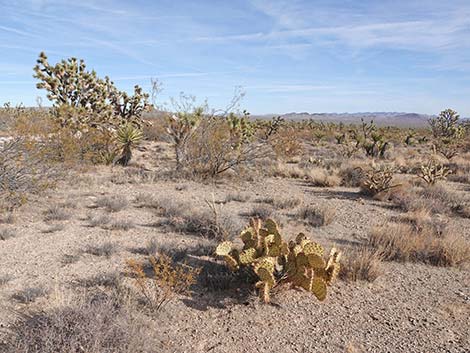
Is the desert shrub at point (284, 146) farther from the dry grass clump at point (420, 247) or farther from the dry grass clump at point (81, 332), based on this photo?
the dry grass clump at point (81, 332)

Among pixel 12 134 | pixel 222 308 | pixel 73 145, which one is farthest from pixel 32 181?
pixel 222 308

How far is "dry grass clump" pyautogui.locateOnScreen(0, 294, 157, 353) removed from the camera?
3.32m

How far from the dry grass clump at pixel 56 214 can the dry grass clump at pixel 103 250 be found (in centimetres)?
173

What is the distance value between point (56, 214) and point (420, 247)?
6.44 m

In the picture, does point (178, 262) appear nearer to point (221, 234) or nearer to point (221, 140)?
point (221, 234)

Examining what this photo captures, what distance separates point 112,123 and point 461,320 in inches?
570

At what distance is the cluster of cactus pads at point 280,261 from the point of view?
451cm

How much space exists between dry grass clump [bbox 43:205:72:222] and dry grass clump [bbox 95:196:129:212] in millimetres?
874

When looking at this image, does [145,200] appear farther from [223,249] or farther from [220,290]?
[220,290]

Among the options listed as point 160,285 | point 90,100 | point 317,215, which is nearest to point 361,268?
point 160,285

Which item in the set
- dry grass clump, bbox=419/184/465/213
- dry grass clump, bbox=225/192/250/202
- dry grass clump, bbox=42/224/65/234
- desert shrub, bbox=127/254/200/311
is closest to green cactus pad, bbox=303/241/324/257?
desert shrub, bbox=127/254/200/311

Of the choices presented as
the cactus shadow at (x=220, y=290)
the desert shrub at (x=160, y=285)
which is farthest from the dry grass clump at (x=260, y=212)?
the desert shrub at (x=160, y=285)

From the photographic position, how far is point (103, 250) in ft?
19.1

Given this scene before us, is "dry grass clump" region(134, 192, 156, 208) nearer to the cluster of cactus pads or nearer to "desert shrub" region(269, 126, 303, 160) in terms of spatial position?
the cluster of cactus pads
